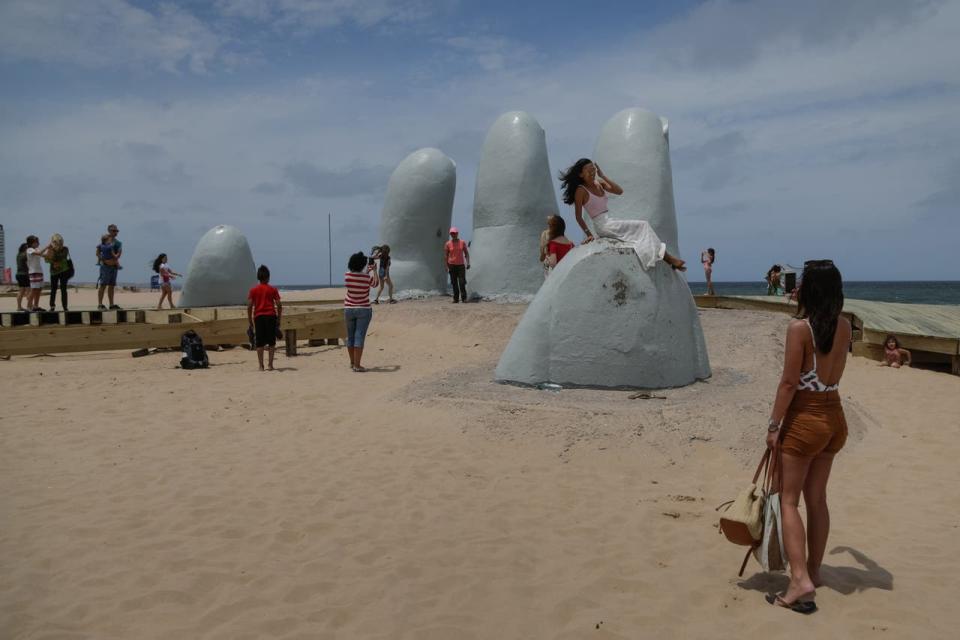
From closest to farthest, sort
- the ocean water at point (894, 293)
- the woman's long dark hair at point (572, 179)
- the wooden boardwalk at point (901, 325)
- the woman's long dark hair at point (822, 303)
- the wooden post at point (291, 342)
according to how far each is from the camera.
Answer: the woman's long dark hair at point (822, 303) → the woman's long dark hair at point (572, 179) → the wooden boardwalk at point (901, 325) → the wooden post at point (291, 342) → the ocean water at point (894, 293)

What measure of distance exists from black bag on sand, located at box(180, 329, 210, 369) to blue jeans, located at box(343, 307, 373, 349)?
1794 millimetres

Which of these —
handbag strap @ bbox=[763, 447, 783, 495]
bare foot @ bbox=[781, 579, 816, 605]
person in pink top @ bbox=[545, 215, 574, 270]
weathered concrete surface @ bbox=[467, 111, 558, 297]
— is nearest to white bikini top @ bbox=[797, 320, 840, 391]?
handbag strap @ bbox=[763, 447, 783, 495]

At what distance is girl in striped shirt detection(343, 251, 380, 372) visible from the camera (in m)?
8.05

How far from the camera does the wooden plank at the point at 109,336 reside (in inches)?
334

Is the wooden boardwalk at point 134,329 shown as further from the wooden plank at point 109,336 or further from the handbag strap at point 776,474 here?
the handbag strap at point 776,474

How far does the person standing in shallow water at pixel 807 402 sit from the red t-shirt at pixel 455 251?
9.90 m

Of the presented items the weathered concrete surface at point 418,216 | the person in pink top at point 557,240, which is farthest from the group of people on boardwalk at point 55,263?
the person in pink top at point 557,240

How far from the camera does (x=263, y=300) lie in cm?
823

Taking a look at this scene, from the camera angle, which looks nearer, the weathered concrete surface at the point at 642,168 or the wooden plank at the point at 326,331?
the wooden plank at the point at 326,331

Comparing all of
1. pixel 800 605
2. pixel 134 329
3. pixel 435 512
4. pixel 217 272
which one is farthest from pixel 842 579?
pixel 217 272

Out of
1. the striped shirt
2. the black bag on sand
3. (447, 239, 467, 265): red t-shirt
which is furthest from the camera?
(447, 239, 467, 265): red t-shirt

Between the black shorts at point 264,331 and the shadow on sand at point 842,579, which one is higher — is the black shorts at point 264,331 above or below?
above

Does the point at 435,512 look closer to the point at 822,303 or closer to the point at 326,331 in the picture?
the point at 822,303

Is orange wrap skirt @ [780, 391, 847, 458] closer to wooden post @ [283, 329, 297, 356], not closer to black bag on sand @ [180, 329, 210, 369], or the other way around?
black bag on sand @ [180, 329, 210, 369]
